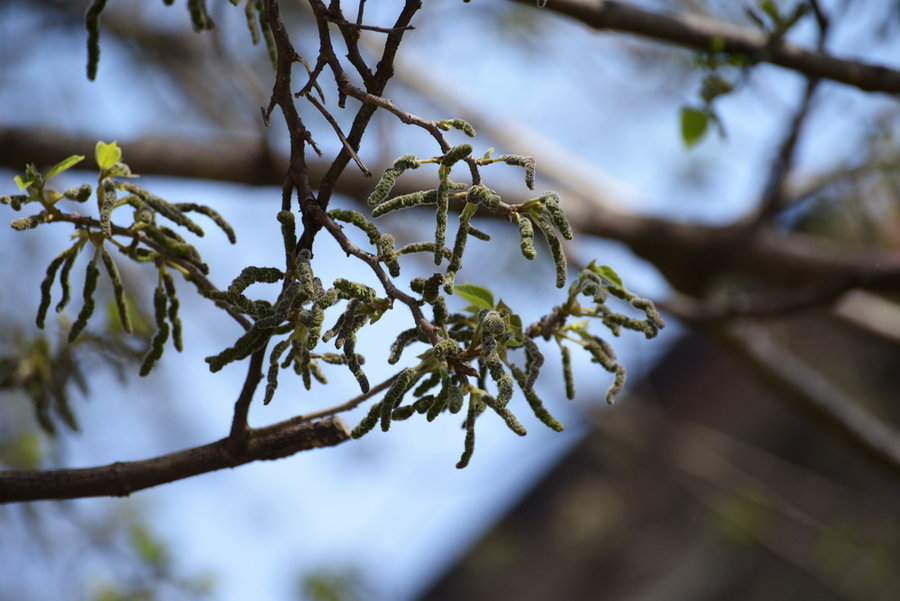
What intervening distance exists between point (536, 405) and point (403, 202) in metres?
0.28

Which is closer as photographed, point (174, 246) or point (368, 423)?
point (368, 423)

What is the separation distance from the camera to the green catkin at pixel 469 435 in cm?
99

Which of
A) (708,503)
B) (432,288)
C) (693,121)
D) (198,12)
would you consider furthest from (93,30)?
(708,503)

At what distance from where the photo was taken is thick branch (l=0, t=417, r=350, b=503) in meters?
1.17

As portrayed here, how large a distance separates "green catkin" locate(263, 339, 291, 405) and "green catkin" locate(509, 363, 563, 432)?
0.26 meters

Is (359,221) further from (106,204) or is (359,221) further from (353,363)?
(106,204)

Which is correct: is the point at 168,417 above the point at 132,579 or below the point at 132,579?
below

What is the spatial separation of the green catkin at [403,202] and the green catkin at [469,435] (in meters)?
0.22

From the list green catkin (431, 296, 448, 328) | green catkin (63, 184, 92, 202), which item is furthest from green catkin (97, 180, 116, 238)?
green catkin (431, 296, 448, 328)

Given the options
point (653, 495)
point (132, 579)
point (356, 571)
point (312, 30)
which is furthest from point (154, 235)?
point (653, 495)

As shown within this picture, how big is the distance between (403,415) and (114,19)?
376 cm

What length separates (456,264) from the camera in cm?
96

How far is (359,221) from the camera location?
3.33 ft

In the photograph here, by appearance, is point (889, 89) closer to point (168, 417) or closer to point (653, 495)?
point (168, 417)
